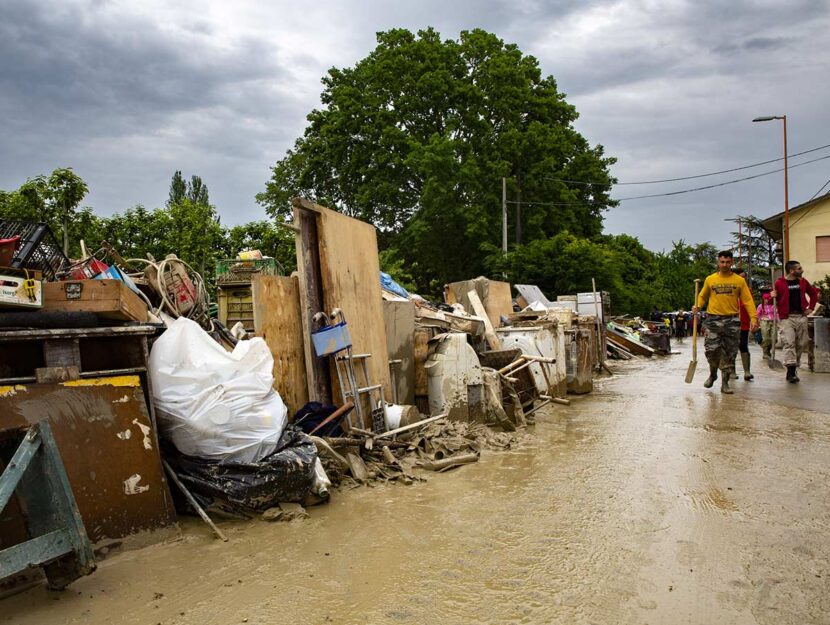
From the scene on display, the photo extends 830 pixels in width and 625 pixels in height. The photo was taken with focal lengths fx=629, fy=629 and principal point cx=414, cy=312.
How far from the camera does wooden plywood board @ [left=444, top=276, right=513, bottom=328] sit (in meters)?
11.3

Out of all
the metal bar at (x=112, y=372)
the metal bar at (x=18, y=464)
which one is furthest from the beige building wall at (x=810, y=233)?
the metal bar at (x=18, y=464)

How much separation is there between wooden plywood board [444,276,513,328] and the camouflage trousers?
3.50 meters

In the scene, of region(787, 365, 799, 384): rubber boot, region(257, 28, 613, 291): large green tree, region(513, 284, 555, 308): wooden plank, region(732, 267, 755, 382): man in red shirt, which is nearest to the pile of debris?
region(732, 267, 755, 382): man in red shirt

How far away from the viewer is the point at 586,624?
2.47 m

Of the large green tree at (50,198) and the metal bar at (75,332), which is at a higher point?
the large green tree at (50,198)

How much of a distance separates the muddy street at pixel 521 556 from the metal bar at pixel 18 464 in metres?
0.54

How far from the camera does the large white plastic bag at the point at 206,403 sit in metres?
3.76

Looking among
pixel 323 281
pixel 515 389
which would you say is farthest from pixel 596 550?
pixel 515 389

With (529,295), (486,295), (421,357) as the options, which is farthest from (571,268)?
(421,357)

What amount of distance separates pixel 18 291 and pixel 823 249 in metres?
32.6

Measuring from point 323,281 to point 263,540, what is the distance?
8.57 feet

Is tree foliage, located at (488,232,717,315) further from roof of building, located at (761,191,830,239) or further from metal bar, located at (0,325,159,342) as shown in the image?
metal bar, located at (0,325,159,342)

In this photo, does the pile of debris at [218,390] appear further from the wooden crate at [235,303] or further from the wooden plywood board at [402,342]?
the wooden crate at [235,303]

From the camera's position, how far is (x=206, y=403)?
3777mm
